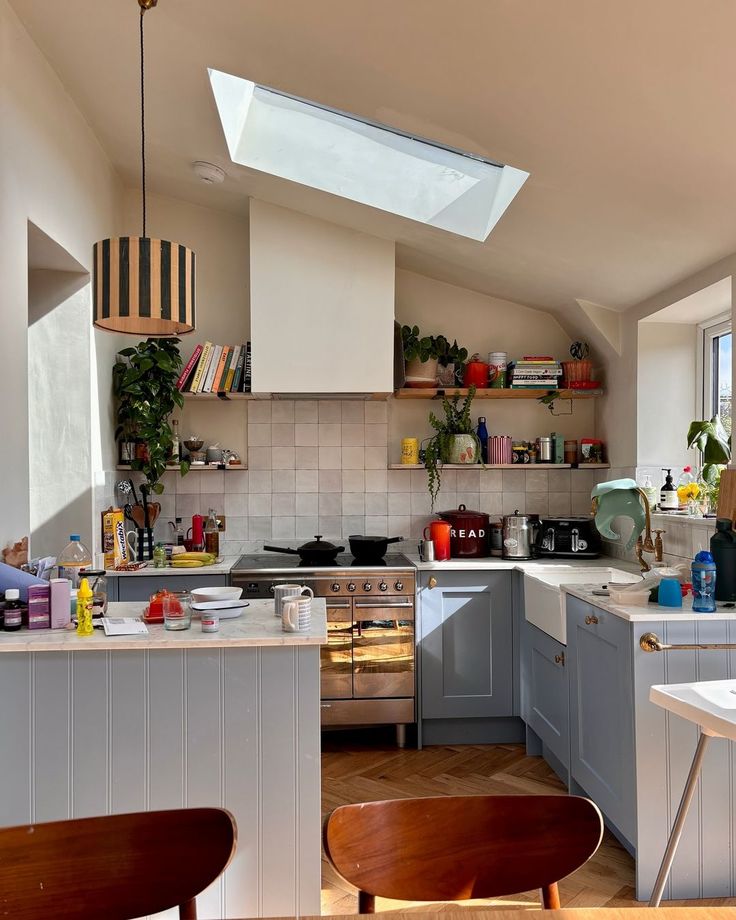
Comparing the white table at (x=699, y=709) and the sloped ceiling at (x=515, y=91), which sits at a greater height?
the sloped ceiling at (x=515, y=91)

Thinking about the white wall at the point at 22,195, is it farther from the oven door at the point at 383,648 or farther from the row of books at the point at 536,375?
the row of books at the point at 536,375

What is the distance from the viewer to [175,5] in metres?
2.54

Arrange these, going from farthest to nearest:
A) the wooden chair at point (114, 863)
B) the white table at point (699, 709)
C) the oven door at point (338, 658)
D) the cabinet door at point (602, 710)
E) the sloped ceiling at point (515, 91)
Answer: the oven door at point (338, 658), the cabinet door at point (602, 710), the sloped ceiling at point (515, 91), the white table at point (699, 709), the wooden chair at point (114, 863)

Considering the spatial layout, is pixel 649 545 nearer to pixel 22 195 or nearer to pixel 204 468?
pixel 204 468

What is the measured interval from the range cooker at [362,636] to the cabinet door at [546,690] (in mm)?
563

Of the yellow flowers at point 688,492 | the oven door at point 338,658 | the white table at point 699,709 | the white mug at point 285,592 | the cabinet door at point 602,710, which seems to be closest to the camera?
the white table at point 699,709

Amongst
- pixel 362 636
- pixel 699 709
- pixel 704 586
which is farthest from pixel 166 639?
pixel 362 636

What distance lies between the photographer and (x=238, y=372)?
419cm

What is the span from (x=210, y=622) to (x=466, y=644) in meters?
2.01

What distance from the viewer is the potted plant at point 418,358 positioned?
4.31 meters

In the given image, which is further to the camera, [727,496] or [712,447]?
[712,447]

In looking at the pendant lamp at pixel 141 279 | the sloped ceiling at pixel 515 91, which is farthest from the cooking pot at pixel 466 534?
the pendant lamp at pixel 141 279

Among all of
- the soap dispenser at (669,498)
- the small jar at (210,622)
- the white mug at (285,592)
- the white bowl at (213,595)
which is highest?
the soap dispenser at (669,498)

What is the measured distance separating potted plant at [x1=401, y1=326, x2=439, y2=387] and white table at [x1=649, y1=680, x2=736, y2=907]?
250 cm
